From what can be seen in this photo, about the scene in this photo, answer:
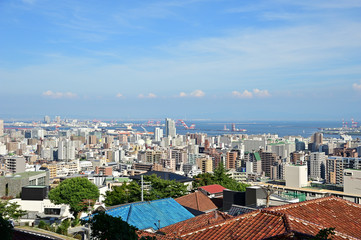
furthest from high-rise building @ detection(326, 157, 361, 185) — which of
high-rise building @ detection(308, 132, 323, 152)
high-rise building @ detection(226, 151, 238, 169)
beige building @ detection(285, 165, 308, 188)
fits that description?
high-rise building @ detection(308, 132, 323, 152)

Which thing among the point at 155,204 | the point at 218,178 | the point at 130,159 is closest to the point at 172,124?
the point at 130,159

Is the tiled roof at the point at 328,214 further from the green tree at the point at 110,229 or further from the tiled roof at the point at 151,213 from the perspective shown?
the tiled roof at the point at 151,213

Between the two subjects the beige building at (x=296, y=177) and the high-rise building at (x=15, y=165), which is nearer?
the beige building at (x=296, y=177)

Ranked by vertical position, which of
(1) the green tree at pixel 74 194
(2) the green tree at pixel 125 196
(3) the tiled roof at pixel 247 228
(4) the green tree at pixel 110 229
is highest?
(4) the green tree at pixel 110 229

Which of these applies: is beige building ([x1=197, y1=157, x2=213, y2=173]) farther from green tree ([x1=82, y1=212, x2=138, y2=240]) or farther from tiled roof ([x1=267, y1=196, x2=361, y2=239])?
green tree ([x1=82, y1=212, x2=138, y2=240])

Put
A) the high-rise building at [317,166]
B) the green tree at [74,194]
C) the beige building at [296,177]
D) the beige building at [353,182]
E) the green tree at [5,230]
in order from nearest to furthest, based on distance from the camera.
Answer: the green tree at [5,230]
the green tree at [74,194]
the beige building at [353,182]
the beige building at [296,177]
the high-rise building at [317,166]

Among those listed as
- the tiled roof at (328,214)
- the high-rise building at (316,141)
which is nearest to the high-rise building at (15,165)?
the tiled roof at (328,214)

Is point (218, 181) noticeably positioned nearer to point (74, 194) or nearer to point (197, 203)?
point (74, 194)
